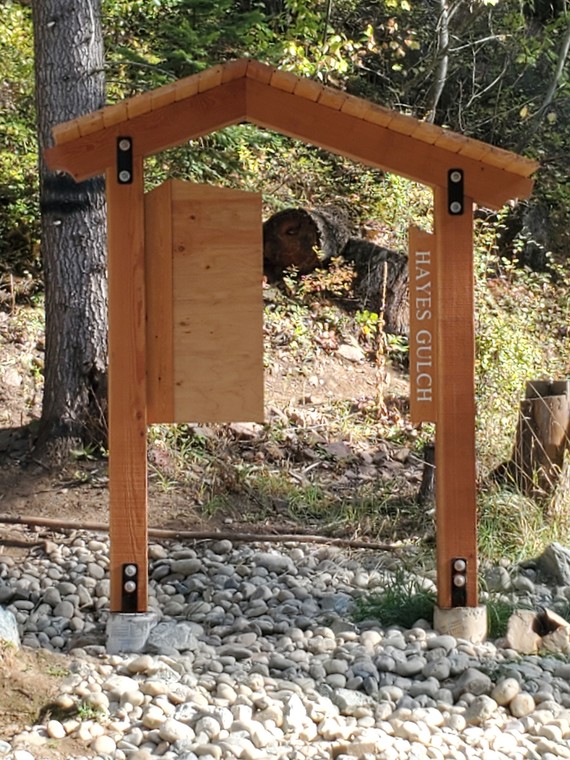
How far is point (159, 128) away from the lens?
4.32 metres

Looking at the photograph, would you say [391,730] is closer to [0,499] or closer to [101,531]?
[101,531]

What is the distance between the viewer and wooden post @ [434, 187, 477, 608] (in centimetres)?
443

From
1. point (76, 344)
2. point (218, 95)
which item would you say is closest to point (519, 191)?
point (218, 95)

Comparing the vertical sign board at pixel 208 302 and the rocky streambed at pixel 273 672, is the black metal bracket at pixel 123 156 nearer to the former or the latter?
the vertical sign board at pixel 208 302

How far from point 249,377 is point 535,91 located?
11130 mm

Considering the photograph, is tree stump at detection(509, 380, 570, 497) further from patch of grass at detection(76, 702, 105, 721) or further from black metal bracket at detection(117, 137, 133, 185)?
patch of grass at detection(76, 702, 105, 721)

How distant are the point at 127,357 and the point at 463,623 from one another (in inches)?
74.4

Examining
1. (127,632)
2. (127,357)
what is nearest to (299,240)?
(127,357)

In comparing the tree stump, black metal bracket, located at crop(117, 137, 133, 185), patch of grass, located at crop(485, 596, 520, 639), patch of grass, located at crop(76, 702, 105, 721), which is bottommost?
patch of grass, located at crop(76, 702, 105, 721)

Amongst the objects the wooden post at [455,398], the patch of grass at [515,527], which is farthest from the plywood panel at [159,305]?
the patch of grass at [515,527]

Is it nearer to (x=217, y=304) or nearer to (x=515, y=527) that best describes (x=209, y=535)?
(x=515, y=527)

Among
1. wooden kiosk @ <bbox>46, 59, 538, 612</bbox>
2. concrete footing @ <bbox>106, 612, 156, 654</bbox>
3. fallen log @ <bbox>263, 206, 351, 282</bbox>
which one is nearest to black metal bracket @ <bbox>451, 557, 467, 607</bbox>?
wooden kiosk @ <bbox>46, 59, 538, 612</bbox>

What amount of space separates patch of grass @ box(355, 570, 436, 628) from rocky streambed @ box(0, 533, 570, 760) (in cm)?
7

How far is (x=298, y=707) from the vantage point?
3.62 m
